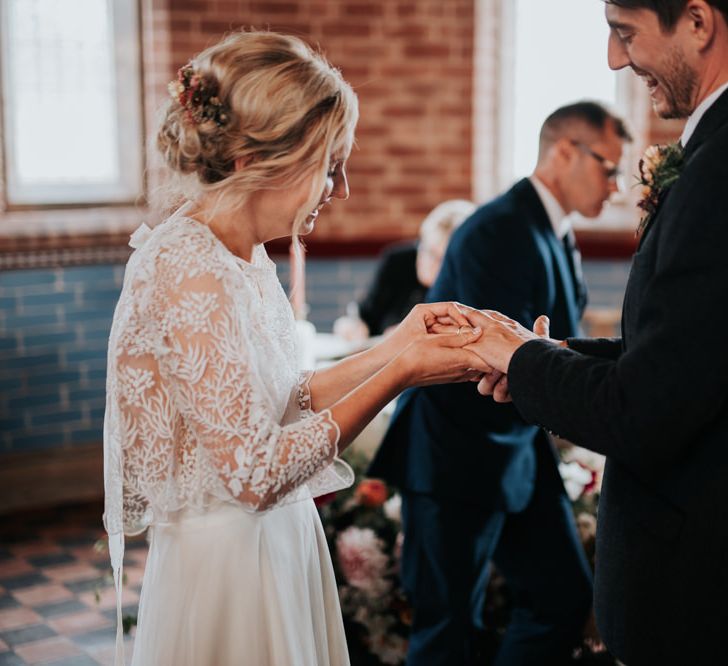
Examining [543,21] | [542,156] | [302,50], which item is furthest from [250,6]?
[302,50]

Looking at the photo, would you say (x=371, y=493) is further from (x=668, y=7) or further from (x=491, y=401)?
(x=668, y=7)

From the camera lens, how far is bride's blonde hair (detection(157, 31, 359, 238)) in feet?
6.66

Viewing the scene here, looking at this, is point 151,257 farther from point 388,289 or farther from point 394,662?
point 388,289

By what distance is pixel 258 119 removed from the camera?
6.66ft

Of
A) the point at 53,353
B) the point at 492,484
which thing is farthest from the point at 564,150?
the point at 53,353

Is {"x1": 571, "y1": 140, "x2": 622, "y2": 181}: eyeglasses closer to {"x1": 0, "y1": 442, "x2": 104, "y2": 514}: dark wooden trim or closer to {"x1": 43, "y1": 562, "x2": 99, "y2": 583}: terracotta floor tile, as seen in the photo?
{"x1": 43, "y1": 562, "x2": 99, "y2": 583}: terracotta floor tile

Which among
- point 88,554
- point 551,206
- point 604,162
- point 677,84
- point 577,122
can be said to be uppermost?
point 677,84

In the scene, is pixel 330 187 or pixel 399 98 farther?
pixel 399 98

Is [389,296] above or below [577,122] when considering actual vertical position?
below

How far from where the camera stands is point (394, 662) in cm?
371

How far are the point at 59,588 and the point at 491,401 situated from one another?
246 cm

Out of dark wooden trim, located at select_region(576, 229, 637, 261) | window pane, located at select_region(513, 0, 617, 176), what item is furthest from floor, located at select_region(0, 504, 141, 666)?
window pane, located at select_region(513, 0, 617, 176)

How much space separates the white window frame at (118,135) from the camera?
6.02m

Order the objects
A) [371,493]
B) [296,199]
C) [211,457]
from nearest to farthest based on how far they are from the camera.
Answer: [211,457], [296,199], [371,493]
